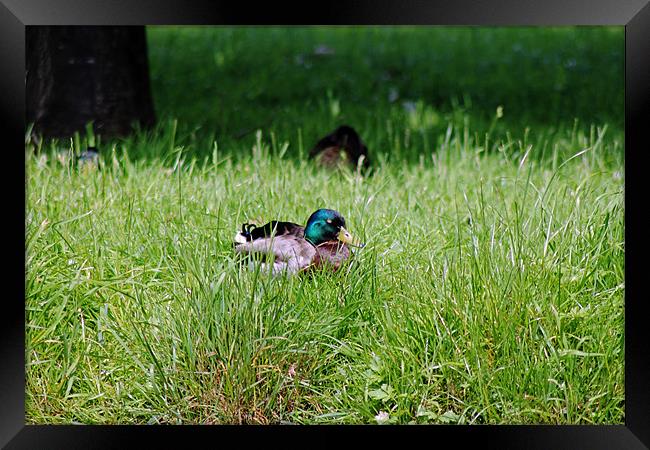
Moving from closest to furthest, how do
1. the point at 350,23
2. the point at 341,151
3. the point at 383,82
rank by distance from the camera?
the point at 350,23 → the point at 341,151 → the point at 383,82

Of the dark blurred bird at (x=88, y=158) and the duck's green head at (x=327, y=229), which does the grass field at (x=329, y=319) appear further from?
the dark blurred bird at (x=88, y=158)

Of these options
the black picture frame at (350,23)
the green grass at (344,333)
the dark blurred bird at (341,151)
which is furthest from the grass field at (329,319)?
the dark blurred bird at (341,151)

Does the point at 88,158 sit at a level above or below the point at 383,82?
below

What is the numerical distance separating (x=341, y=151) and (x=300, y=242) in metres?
1.68

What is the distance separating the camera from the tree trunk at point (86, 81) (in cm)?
478

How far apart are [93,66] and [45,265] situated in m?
2.19

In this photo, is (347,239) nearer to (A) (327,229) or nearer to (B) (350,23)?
(A) (327,229)

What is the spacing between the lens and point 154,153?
15.6ft

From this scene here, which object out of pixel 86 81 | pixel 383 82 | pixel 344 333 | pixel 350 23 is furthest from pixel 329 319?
pixel 383 82

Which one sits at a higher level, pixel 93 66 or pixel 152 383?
pixel 93 66

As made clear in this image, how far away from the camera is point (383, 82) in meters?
7.14

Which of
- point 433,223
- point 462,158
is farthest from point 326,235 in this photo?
point 462,158

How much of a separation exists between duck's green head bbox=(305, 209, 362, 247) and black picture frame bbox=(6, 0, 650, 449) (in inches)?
32.8

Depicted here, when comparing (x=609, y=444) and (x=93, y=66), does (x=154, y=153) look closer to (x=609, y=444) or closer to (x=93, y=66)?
(x=93, y=66)
